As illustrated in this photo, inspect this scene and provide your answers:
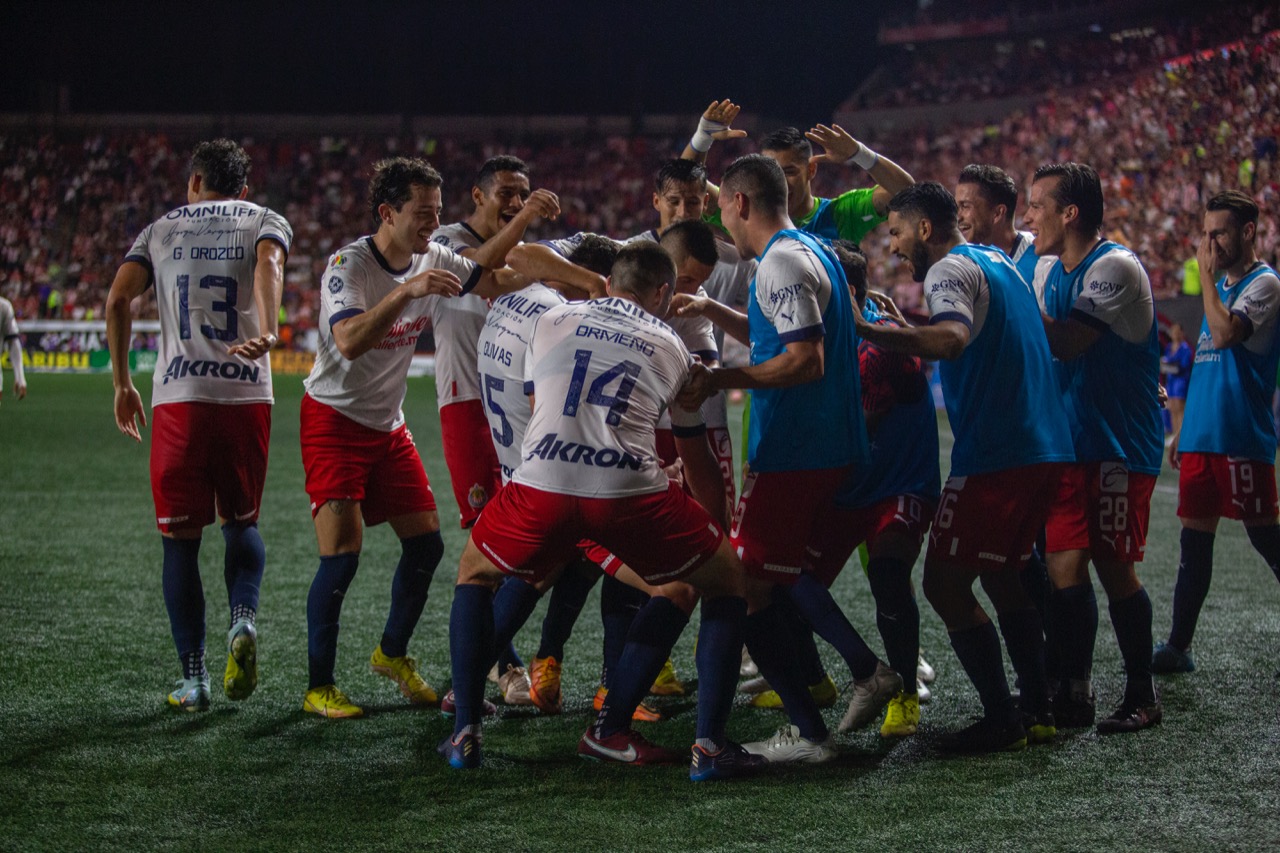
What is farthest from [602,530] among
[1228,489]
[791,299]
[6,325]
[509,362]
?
[6,325]

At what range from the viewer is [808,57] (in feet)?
135

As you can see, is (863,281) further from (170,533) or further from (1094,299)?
(170,533)

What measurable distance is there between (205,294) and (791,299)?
261 centimetres

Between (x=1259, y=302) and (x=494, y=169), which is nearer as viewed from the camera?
(x=1259, y=302)

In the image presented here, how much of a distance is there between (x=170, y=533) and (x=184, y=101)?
136ft

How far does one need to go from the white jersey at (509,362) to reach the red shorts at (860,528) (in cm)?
138

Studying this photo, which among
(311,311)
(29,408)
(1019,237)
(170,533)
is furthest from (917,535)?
(311,311)

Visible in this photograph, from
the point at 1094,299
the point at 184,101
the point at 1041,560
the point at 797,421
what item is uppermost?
the point at 184,101

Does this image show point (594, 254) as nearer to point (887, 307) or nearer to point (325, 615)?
point (887, 307)

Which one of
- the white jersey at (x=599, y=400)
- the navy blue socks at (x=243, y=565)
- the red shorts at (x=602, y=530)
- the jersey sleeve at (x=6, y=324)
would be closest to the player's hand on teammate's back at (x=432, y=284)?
the white jersey at (x=599, y=400)

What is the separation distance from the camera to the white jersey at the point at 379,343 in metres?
5.06

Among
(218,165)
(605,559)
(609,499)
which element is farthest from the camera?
(218,165)

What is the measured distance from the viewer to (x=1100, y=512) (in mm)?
5059

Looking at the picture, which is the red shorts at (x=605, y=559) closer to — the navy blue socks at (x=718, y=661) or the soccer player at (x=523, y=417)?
the soccer player at (x=523, y=417)
